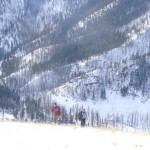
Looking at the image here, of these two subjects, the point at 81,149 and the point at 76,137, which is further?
the point at 76,137

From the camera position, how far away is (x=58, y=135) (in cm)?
4256

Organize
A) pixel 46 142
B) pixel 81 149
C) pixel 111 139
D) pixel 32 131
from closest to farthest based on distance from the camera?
1. pixel 81 149
2. pixel 46 142
3. pixel 111 139
4. pixel 32 131

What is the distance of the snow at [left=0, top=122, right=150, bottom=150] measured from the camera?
36625 mm

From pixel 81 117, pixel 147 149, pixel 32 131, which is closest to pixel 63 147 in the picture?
pixel 147 149

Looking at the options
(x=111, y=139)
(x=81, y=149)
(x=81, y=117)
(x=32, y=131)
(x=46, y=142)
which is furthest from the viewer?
(x=81, y=117)

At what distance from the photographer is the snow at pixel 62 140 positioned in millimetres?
36625

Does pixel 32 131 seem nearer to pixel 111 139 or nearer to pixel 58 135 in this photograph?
pixel 58 135

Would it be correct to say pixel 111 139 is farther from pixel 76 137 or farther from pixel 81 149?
pixel 81 149

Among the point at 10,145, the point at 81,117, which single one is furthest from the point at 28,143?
the point at 81,117

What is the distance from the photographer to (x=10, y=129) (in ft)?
150

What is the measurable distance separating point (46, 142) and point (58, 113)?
1096 inches

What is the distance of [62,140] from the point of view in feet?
129

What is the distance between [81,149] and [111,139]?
19.2 feet

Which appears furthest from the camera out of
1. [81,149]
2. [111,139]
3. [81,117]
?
[81,117]
